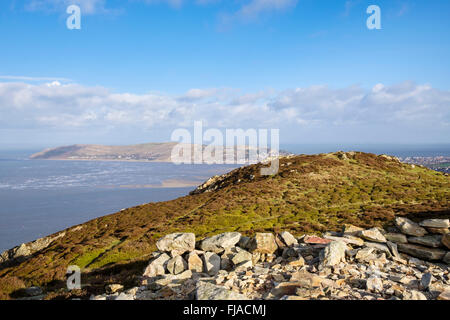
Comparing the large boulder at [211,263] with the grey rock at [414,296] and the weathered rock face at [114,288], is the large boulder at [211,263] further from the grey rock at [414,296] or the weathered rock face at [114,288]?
the grey rock at [414,296]

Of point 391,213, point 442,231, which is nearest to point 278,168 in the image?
point 391,213

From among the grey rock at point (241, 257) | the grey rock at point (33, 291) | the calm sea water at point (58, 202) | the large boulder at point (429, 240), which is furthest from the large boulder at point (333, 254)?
the calm sea water at point (58, 202)

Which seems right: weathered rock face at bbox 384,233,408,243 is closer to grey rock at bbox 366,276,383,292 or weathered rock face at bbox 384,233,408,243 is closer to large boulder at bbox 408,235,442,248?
large boulder at bbox 408,235,442,248

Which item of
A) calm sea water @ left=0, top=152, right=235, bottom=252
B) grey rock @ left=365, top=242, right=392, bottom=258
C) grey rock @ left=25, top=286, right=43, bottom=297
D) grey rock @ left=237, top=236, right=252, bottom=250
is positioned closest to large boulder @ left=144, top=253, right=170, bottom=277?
grey rock @ left=237, top=236, right=252, bottom=250

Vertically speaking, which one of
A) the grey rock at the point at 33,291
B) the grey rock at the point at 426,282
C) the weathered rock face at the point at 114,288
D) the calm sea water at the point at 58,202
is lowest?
the calm sea water at the point at 58,202

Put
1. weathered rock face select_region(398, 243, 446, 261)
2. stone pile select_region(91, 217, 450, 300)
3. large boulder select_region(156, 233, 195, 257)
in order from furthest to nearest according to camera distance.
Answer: large boulder select_region(156, 233, 195, 257) < weathered rock face select_region(398, 243, 446, 261) < stone pile select_region(91, 217, 450, 300)
